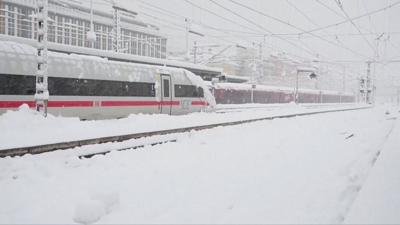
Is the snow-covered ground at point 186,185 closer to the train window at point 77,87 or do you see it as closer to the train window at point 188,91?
the train window at point 77,87

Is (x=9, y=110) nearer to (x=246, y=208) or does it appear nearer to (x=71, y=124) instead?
(x=71, y=124)

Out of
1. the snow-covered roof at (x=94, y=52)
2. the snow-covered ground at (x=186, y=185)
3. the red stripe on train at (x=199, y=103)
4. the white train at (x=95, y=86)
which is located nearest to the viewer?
the snow-covered ground at (x=186, y=185)

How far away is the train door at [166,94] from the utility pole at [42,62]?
7.00 metres

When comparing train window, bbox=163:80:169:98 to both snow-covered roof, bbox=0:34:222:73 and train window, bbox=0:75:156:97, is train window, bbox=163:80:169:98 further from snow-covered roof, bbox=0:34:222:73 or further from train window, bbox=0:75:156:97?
snow-covered roof, bbox=0:34:222:73

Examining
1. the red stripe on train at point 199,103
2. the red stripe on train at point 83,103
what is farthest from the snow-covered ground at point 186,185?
the red stripe on train at point 199,103

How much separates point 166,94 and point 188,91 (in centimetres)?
187

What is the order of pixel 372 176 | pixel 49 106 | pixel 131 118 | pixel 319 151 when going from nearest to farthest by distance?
pixel 372 176 → pixel 319 151 → pixel 49 106 → pixel 131 118

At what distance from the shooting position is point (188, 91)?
2034 cm

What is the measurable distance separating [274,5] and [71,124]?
18.1 meters

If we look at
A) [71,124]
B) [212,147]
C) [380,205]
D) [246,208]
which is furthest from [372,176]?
[71,124]

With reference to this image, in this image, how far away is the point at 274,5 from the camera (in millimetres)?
25594

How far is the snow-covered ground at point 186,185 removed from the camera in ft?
14.6

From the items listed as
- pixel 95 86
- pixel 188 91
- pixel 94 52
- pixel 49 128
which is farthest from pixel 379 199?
pixel 94 52

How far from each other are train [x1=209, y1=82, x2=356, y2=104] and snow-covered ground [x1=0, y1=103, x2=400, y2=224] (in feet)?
76.7
